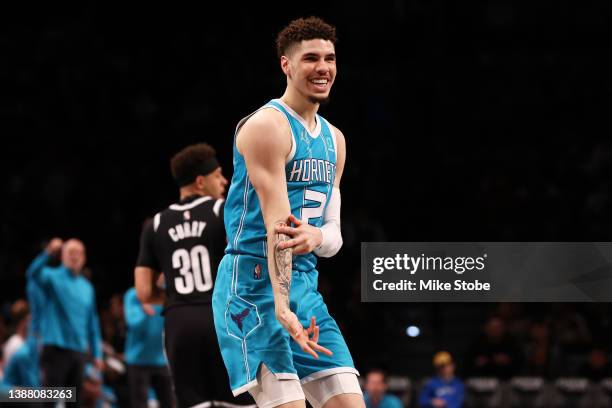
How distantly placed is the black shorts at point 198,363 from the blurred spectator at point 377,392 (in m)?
4.16

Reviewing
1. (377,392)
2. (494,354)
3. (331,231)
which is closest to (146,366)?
(377,392)

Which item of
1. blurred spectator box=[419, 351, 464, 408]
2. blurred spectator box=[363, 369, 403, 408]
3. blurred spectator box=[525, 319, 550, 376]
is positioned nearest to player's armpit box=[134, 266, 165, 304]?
blurred spectator box=[363, 369, 403, 408]

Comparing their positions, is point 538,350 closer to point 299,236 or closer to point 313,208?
point 313,208

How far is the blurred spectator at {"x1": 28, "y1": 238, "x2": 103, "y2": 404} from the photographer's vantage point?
9672 millimetres

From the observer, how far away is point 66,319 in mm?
9719

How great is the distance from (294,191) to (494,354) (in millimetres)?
7471

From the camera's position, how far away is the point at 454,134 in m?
14.1

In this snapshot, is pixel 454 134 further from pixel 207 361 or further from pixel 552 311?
pixel 207 361

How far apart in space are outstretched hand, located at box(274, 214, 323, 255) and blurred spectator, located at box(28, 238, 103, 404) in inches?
239

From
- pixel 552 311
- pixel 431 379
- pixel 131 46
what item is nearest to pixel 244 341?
pixel 431 379

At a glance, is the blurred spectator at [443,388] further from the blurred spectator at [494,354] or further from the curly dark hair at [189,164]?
the curly dark hair at [189,164]

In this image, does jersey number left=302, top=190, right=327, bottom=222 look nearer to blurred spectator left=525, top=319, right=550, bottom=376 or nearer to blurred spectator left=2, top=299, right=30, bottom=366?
blurred spectator left=2, top=299, right=30, bottom=366

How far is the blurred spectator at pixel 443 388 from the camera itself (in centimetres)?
1075

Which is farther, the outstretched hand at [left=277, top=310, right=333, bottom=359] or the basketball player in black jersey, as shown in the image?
the basketball player in black jersey
